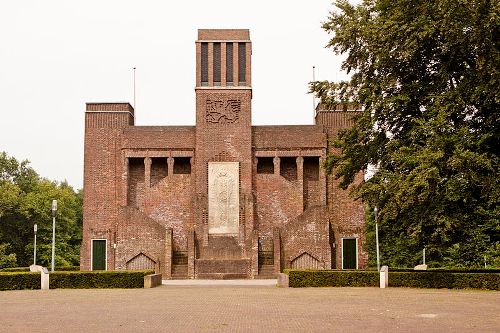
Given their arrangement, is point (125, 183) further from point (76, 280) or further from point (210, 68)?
point (76, 280)

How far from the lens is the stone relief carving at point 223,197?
43.1 meters

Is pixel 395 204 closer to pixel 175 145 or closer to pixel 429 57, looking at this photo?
pixel 429 57

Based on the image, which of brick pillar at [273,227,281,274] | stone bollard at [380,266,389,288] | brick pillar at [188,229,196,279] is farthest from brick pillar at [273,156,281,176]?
stone bollard at [380,266,389,288]

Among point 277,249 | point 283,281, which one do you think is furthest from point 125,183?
point 283,281

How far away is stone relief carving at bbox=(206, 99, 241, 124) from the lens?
4441 centimetres

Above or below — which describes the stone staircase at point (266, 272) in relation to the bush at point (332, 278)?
below

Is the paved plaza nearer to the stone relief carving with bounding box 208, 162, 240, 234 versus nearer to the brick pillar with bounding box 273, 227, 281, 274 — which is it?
the brick pillar with bounding box 273, 227, 281, 274

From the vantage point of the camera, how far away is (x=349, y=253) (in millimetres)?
44031

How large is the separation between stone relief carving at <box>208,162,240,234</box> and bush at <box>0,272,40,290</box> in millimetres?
17178

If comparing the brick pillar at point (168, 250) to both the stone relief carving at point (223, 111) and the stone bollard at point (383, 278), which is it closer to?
the stone relief carving at point (223, 111)

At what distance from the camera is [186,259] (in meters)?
42.7

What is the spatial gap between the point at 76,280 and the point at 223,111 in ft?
65.2

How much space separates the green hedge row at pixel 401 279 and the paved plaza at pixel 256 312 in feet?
4.78

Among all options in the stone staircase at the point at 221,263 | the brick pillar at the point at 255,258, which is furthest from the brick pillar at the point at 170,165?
the brick pillar at the point at 255,258
